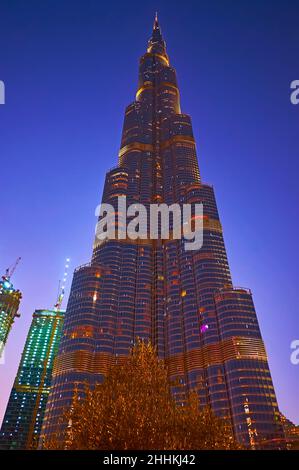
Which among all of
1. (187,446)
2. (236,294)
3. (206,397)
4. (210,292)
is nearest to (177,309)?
(210,292)

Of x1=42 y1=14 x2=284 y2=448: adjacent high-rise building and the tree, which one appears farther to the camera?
x1=42 y1=14 x2=284 y2=448: adjacent high-rise building

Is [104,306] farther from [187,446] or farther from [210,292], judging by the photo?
[187,446]

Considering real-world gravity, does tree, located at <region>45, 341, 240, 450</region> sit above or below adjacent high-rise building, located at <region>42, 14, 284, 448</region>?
below

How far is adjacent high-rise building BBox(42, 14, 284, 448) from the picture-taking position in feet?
359

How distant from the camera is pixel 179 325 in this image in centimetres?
13625

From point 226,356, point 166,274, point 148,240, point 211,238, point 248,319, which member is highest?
point 148,240

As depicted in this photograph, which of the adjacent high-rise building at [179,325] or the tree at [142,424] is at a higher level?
the adjacent high-rise building at [179,325]

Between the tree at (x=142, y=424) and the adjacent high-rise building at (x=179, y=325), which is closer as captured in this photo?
the tree at (x=142, y=424)

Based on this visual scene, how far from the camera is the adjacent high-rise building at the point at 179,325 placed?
109 meters

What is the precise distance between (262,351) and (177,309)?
3640 cm

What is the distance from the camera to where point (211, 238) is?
15125 centimetres

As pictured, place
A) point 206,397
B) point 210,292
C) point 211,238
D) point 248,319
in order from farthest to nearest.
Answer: point 211,238 → point 210,292 → point 248,319 → point 206,397

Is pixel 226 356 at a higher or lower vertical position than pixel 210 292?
lower
